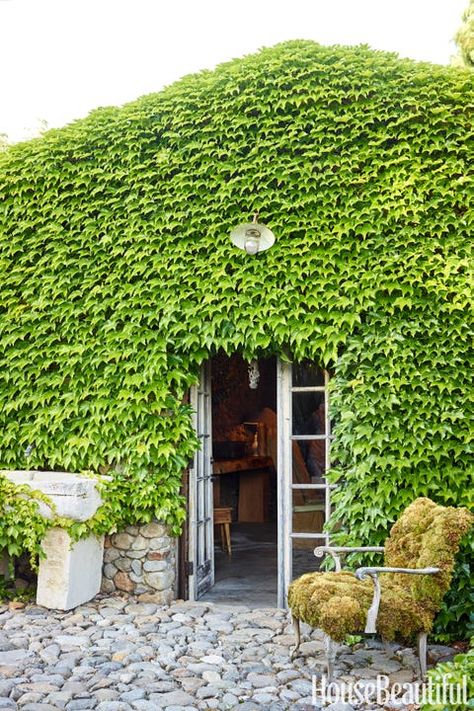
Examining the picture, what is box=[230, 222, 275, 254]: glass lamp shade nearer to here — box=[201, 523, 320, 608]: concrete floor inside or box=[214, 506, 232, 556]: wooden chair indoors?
box=[201, 523, 320, 608]: concrete floor inside

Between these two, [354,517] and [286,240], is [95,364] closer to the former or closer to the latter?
[286,240]

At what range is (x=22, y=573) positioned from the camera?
19.2 feet

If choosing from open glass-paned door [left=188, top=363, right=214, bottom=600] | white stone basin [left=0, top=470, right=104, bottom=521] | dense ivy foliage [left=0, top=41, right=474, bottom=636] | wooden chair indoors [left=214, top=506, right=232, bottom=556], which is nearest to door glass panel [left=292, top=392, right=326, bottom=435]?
dense ivy foliage [left=0, top=41, right=474, bottom=636]

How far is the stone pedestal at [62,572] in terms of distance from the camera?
200 inches

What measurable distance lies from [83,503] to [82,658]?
1310 millimetres

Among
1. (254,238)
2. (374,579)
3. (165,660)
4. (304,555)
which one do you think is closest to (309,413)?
(304,555)

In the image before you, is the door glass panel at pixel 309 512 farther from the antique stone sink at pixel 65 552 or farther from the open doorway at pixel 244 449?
the open doorway at pixel 244 449

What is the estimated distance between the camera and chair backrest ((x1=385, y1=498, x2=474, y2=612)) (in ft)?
12.7

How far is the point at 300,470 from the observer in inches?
228

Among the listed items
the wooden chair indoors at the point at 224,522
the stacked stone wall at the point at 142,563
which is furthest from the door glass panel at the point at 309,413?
the wooden chair indoors at the point at 224,522

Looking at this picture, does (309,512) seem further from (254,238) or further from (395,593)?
(254,238)

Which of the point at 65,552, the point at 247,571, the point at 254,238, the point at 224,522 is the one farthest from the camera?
the point at 224,522

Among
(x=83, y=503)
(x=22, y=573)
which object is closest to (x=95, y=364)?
(x=83, y=503)

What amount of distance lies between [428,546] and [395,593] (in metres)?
0.34
